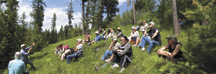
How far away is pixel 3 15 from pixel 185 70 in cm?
1392

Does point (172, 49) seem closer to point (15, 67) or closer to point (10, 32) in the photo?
point (15, 67)

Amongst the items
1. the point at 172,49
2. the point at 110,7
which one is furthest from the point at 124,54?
the point at 110,7

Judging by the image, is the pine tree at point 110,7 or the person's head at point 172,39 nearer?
the person's head at point 172,39

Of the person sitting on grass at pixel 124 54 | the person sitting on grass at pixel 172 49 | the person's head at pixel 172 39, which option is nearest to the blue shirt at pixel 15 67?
the person sitting on grass at pixel 124 54

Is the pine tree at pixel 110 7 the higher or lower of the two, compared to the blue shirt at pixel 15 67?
higher

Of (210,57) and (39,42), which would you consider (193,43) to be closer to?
(210,57)

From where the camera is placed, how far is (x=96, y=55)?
711 centimetres

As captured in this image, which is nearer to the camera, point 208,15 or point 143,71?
point 208,15

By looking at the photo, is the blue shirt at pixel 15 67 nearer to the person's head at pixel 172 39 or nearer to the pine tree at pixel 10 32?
the person's head at pixel 172 39

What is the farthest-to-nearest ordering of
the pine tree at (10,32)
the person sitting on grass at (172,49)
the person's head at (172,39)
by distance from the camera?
the pine tree at (10,32), the person's head at (172,39), the person sitting on grass at (172,49)

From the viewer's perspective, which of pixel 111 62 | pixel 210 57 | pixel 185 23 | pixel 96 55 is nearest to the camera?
pixel 210 57

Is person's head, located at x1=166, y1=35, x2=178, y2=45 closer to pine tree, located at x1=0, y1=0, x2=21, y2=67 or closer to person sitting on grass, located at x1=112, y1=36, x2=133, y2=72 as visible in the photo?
person sitting on grass, located at x1=112, y1=36, x2=133, y2=72


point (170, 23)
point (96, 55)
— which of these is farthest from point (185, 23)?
point (96, 55)

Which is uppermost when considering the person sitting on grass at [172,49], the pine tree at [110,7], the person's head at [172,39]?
the pine tree at [110,7]
